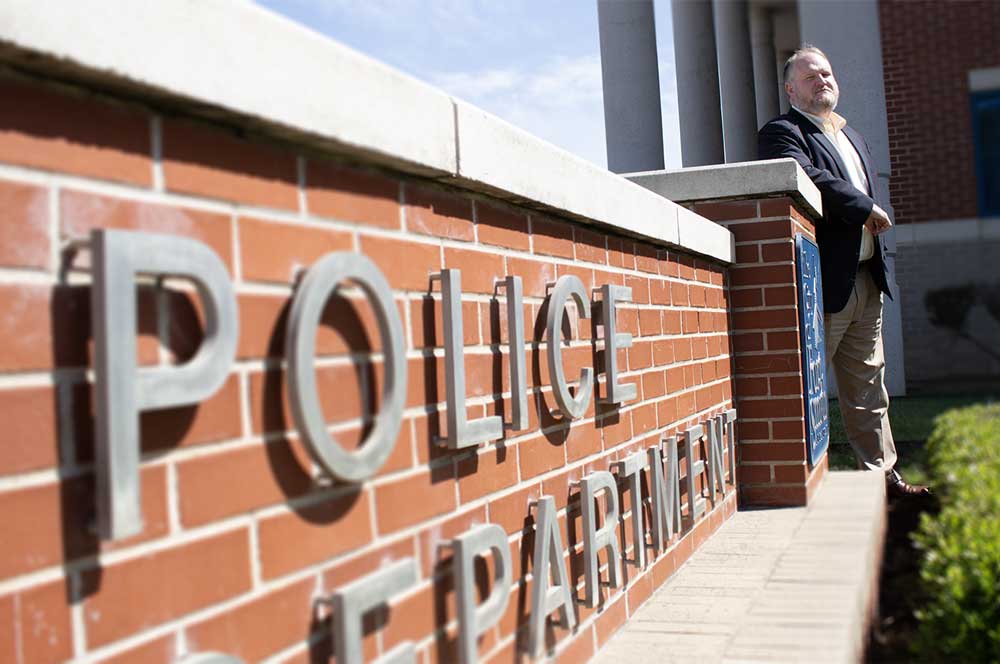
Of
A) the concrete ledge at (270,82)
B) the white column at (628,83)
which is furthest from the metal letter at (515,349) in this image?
the white column at (628,83)

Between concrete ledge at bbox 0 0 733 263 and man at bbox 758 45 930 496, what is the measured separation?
10.3 ft

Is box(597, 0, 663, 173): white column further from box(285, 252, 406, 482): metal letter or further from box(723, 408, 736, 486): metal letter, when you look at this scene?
box(285, 252, 406, 482): metal letter

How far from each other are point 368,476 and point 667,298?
1951mm

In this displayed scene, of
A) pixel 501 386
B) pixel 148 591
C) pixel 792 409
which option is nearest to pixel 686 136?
pixel 792 409

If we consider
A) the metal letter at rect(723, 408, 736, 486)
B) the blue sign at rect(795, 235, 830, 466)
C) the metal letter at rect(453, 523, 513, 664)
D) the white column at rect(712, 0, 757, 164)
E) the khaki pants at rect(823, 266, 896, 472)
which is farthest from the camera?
the white column at rect(712, 0, 757, 164)

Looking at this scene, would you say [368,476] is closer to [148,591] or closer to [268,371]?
[268,371]

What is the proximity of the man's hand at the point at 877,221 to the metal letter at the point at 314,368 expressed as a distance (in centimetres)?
395

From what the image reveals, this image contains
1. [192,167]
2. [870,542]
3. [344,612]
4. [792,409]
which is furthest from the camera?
[792,409]

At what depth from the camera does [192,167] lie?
47.1 inches

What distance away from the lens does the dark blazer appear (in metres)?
4.86

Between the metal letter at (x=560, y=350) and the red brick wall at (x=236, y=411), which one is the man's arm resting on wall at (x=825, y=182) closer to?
the metal letter at (x=560, y=350)

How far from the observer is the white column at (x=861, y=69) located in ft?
37.6

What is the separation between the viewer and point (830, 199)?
4.90 metres

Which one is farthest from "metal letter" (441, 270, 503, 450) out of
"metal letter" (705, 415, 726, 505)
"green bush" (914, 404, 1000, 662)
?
"metal letter" (705, 415, 726, 505)
